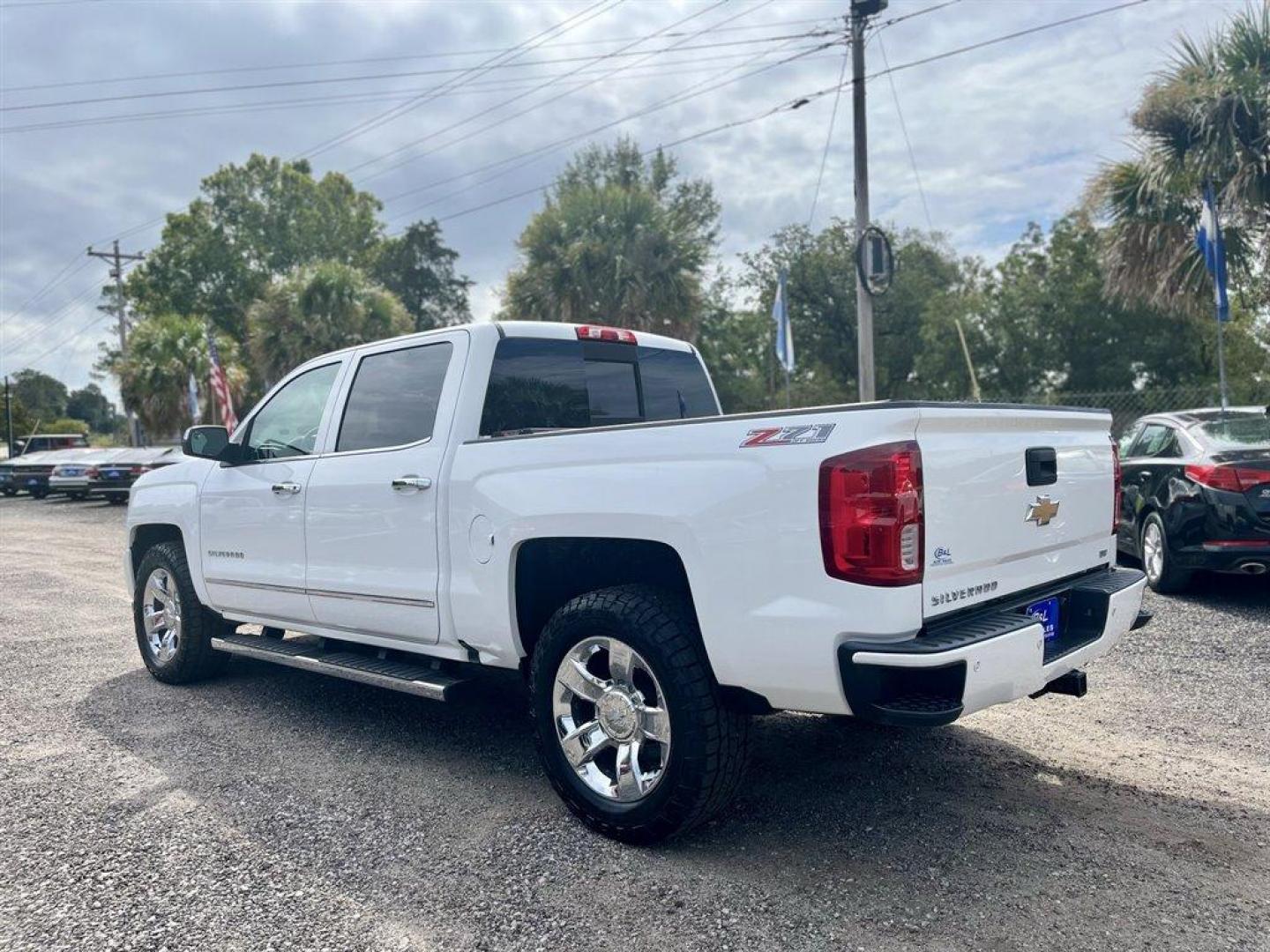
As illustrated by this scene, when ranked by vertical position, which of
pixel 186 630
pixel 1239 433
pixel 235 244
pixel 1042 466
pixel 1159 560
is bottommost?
pixel 1159 560

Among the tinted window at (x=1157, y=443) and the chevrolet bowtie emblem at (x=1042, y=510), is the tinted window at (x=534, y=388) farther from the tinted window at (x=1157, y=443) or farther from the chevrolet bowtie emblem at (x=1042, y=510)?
the tinted window at (x=1157, y=443)

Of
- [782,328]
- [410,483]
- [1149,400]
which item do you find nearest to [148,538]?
[410,483]

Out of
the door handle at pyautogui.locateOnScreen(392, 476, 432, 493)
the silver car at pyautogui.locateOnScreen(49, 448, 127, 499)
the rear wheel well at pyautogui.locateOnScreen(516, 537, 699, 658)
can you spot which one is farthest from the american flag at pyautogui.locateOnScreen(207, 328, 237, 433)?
the rear wheel well at pyautogui.locateOnScreen(516, 537, 699, 658)

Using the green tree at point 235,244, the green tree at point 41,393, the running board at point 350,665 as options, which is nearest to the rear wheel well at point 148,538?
the running board at point 350,665

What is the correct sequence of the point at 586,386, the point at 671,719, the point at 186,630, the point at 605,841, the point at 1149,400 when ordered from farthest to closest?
1. the point at 1149,400
2. the point at 186,630
3. the point at 586,386
4. the point at 605,841
5. the point at 671,719

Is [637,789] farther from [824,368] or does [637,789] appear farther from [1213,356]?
[824,368]

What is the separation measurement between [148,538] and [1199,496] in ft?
24.0

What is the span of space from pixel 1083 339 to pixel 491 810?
3012 cm

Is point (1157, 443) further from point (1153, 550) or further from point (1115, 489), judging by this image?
point (1115, 489)

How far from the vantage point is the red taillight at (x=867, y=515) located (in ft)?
9.55

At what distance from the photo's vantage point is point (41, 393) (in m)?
96.9

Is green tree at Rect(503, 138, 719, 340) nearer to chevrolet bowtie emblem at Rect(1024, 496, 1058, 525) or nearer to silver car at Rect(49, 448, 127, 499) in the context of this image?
silver car at Rect(49, 448, 127, 499)

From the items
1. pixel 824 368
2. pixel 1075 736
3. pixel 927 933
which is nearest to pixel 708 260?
pixel 824 368

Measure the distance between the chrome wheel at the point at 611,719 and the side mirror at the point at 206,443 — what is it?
108 inches
